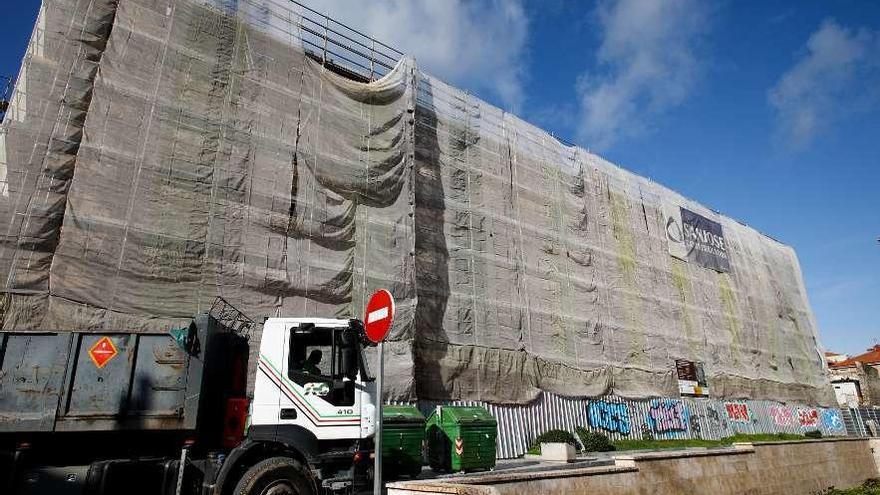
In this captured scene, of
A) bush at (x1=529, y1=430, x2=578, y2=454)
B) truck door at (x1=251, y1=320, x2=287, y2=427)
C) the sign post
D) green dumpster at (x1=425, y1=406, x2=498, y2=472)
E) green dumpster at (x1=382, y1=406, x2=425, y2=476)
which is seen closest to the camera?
the sign post

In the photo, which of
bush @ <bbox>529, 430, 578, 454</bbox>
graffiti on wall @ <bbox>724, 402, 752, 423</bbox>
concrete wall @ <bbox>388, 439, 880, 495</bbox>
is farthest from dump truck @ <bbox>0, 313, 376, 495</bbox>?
graffiti on wall @ <bbox>724, 402, 752, 423</bbox>

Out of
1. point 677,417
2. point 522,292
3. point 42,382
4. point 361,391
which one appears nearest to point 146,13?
point 42,382

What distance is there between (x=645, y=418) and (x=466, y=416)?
13189 millimetres

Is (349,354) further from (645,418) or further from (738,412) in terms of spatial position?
(738,412)

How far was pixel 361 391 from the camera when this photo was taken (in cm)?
764

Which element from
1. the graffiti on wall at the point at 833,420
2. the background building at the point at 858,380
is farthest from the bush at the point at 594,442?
the background building at the point at 858,380

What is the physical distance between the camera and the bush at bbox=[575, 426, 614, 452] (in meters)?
17.8

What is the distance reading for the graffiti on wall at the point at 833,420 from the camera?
108 feet

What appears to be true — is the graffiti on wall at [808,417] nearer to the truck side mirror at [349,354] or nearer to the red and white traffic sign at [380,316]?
the truck side mirror at [349,354]

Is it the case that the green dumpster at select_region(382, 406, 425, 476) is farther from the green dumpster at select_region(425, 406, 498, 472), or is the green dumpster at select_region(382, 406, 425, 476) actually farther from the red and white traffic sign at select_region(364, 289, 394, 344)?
the red and white traffic sign at select_region(364, 289, 394, 344)

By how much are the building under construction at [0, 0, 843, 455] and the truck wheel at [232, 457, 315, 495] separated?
414cm

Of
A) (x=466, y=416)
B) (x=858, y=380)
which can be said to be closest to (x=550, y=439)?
(x=466, y=416)

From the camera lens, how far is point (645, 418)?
2159 cm

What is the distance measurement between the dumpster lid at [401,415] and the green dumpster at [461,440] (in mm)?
1448
